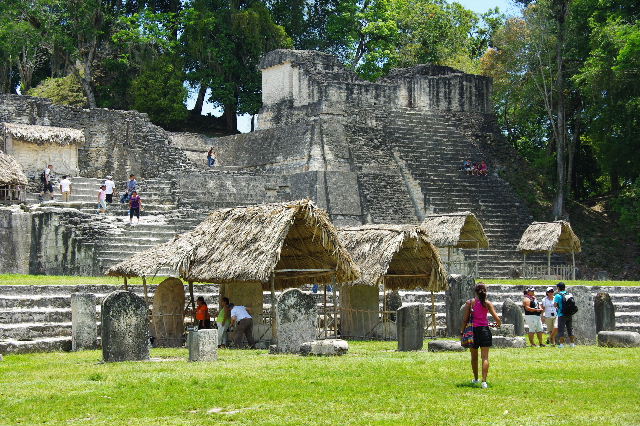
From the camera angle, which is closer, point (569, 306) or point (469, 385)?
point (469, 385)

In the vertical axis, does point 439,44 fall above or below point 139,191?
above

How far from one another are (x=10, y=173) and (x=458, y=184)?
523 inches

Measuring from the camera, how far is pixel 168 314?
57.7 ft

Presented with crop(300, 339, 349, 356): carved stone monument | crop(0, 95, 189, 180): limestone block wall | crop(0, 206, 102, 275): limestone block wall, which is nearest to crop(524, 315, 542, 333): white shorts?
crop(300, 339, 349, 356): carved stone monument

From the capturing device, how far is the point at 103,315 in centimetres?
1402

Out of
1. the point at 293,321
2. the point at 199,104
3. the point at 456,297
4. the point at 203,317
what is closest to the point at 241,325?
the point at 203,317

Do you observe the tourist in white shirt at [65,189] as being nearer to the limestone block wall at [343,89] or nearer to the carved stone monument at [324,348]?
the limestone block wall at [343,89]

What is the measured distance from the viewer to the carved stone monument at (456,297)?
64.2 feet

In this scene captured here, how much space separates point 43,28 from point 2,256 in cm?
1577

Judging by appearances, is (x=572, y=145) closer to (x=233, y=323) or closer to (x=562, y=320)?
(x=562, y=320)

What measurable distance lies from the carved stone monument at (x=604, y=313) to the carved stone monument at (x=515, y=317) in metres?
1.26

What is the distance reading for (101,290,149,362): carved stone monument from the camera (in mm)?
13922

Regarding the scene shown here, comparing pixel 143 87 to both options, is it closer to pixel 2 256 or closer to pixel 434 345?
pixel 2 256

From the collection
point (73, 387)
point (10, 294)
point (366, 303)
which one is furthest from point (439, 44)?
point (73, 387)
